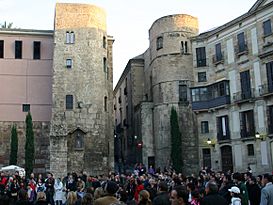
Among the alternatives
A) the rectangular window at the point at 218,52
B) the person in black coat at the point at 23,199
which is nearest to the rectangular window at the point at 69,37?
the rectangular window at the point at 218,52

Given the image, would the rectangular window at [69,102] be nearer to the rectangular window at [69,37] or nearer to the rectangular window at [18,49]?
the rectangular window at [69,37]

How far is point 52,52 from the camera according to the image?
124ft

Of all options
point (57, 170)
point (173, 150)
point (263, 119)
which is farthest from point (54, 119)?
point (263, 119)

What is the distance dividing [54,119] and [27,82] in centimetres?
488

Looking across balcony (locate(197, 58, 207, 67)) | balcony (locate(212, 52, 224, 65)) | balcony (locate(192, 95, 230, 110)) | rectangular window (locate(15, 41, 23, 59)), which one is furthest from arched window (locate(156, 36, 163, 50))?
rectangular window (locate(15, 41, 23, 59))

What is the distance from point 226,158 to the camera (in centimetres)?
3534

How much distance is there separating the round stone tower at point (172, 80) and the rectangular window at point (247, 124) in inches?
237

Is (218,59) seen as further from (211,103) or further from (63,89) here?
(63,89)

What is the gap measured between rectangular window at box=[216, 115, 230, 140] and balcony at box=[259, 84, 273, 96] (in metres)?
4.94

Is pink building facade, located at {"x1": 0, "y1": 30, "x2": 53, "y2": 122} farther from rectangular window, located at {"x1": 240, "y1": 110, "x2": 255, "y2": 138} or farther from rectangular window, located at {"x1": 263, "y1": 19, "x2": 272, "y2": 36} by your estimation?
rectangular window, located at {"x1": 263, "y1": 19, "x2": 272, "y2": 36}

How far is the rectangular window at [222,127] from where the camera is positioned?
117 ft

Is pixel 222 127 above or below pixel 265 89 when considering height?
below

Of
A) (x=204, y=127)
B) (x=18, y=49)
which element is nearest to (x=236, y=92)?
(x=204, y=127)

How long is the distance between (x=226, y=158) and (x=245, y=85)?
22.3ft
